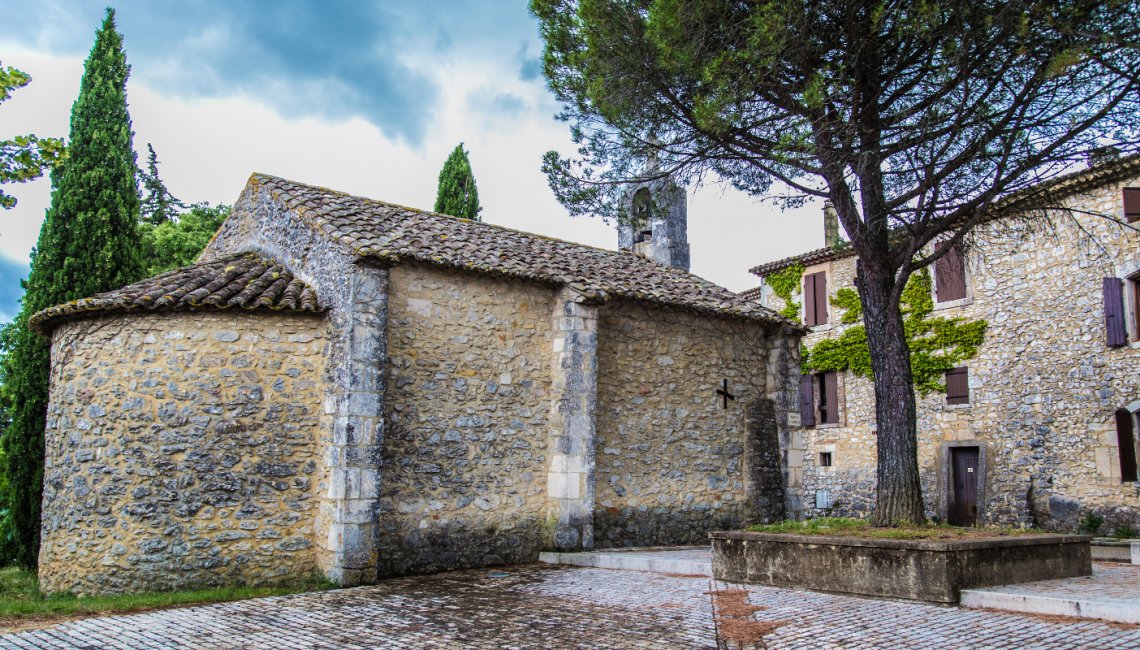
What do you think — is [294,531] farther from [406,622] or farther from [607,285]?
[607,285]

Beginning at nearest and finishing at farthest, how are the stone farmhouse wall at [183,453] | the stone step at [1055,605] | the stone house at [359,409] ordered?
the stone step at [1055,605] < the stone farmhouse wall at [183,453] < the stone house at [359,409]

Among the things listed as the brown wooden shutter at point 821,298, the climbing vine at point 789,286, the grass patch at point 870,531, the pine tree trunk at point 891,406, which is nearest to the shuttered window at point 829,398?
the brown wooden shutter at point 821,298

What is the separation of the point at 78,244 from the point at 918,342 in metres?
18.3

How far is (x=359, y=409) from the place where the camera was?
30.5ft

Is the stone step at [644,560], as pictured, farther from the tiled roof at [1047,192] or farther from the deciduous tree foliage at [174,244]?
the deciduous tree foliage at [174,244]

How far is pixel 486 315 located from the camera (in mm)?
11008

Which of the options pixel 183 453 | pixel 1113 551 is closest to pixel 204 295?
pixel 183 453

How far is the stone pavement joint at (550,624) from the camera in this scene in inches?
236

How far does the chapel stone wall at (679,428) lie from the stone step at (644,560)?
93 centimetres

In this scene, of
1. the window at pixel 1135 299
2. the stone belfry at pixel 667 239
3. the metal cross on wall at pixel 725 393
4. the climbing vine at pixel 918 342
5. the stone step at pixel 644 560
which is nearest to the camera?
the stone step at pixel 644 560

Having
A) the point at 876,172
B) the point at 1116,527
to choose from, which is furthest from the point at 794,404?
the point at 1116,527

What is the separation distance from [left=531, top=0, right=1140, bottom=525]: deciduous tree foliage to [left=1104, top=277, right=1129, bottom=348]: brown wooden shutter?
850 cm

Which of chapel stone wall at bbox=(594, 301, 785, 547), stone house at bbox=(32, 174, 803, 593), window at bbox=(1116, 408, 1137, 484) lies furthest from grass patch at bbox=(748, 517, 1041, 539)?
window at bbox=(1116, 408, 1137, 484)

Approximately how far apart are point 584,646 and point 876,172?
619 cm
